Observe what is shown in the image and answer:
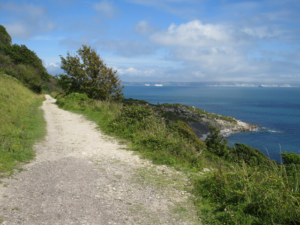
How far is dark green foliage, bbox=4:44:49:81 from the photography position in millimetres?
53938

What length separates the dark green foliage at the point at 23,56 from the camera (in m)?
53.9

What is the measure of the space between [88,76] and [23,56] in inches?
1425

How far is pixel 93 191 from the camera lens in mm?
5148

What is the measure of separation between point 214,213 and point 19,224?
10.9ft

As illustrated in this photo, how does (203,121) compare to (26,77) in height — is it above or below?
below

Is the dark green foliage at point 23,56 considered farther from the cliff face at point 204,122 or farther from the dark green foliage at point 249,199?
the dark green foliage at point 249,199

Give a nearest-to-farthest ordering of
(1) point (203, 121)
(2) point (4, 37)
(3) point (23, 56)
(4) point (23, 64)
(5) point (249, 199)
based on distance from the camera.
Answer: (5) point (249, 199), (1) point (203, 121), (4) point (23, 64), (3) point (23, 56), (2) point (4, 37)

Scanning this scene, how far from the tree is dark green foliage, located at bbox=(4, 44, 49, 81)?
3162 cm

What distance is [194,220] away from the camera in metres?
4.27

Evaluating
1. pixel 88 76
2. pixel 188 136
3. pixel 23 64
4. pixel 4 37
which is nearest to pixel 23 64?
pixel 23 64

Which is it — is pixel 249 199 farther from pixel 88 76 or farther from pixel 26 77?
pixel 26 77

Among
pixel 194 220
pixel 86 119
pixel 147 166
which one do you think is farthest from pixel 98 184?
pixel 86 119

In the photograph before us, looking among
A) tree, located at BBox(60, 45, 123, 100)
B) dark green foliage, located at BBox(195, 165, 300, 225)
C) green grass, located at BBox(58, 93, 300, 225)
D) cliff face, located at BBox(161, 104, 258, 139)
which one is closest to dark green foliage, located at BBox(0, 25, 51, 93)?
A: tree, located at BBox(60, 45, 123, 100)

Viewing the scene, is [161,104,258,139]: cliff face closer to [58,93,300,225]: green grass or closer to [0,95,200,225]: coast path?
[58,93,300,225]: green grass
